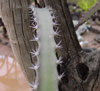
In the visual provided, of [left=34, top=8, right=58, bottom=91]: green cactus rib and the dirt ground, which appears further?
the dirt ground

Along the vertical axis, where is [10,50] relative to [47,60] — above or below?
below

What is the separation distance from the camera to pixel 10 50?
8.46ft

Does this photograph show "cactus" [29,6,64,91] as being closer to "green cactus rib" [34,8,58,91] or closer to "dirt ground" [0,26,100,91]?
"green cactus rib" [34,8,58,91]

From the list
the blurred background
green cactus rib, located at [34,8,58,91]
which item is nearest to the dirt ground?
the blurred background

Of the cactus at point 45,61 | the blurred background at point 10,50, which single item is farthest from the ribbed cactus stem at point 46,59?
the blurred background at point 10,50

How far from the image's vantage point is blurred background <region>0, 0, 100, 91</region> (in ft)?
6.07

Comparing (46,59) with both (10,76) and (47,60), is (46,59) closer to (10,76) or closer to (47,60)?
(47,60)

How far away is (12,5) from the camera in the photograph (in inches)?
25.1

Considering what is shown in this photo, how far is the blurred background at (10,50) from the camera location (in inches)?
72.9

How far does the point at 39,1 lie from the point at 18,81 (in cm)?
130

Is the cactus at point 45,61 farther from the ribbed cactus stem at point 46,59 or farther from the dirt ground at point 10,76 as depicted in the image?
the dirt ground at point 10,76

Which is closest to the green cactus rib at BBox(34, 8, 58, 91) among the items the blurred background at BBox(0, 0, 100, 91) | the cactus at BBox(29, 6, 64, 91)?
the cactus at BBox(29, 6, 64, 91)

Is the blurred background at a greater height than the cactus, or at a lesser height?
lesser

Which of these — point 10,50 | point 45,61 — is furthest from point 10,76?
point 45,61
